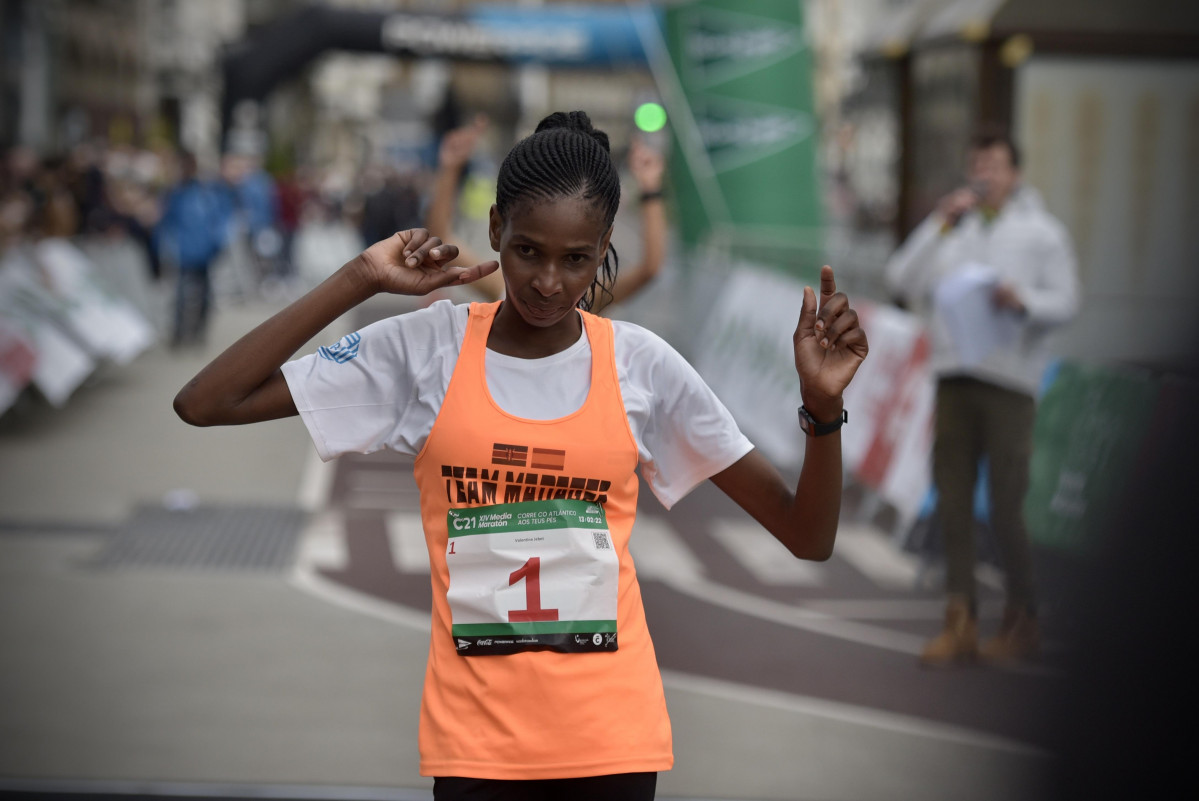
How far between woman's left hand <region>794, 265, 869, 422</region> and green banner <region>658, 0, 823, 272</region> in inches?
513

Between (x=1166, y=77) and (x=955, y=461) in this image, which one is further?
(x=1166, y=77)

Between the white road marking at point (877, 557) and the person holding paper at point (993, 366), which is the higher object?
the person holding paper at point (993, 366)

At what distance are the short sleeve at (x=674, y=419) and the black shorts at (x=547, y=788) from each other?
44 cm

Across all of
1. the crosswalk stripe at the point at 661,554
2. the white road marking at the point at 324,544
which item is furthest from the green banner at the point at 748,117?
Answer: the white road marking at the point at 324,544

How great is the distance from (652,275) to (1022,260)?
1947 millimetres

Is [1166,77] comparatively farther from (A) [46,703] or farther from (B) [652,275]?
(A) [46,703]

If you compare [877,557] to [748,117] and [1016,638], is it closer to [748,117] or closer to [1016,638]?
[1016,638]

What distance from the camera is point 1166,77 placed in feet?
44.4

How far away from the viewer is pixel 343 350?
2381mm

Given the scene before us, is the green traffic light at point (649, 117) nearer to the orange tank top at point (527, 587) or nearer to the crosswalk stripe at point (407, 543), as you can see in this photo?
the orange tank top at point (527, 587)

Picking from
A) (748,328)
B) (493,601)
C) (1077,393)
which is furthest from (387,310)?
(493,601)

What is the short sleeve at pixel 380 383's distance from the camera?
2352 mm

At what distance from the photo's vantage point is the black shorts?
7.61 ft

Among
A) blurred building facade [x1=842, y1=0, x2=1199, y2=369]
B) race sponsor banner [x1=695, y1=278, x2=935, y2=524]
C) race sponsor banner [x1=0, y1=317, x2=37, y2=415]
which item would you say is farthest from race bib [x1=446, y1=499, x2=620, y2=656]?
blurred building facade [x1=842, y1=0, x2=1199, y2=369]
